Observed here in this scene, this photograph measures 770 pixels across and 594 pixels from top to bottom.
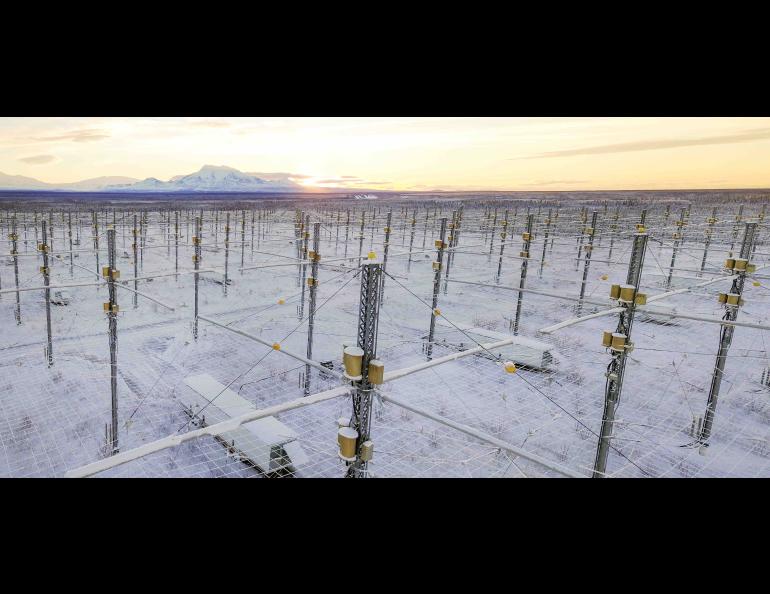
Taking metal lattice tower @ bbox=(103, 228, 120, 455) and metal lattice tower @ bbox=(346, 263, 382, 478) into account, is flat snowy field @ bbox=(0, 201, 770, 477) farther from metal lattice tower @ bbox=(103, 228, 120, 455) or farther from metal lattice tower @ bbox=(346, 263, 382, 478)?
metal lattice tower @ bbox=(346, 263, 382, 478)

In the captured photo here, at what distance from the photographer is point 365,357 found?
4980 millimetres

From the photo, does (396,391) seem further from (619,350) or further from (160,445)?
(160,445)

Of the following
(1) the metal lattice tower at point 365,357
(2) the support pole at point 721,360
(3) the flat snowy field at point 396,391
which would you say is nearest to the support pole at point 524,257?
(3) the flat snowy field at point 396,391

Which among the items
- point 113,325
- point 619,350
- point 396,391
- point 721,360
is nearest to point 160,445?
point 619,350

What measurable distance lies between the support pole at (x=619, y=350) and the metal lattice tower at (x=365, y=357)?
3.77 m

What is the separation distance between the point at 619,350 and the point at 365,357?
4014mm

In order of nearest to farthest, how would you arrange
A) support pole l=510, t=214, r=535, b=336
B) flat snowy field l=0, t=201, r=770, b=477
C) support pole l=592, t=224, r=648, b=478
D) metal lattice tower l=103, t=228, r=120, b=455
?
support pole l=592, t=224, r=648, b=478 → metal lattice tower l=103, t=228, r=120, b=455 → flat snowy field l=0, t=201, r=770, b=477 → support pole l=510, t=214, r=535, b=336

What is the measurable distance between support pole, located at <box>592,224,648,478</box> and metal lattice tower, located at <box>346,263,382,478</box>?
149 inches

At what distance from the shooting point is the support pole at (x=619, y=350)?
6.91 m

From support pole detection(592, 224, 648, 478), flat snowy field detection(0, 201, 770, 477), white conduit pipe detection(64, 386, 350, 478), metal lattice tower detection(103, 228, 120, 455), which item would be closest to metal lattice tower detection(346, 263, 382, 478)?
white conduit pipe detection(64, 386, 350, 478)

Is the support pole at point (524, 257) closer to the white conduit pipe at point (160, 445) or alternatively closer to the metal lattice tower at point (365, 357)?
the metal lattice tower at point (365, 357)

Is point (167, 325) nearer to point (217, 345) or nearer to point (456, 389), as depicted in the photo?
point (217, 345)

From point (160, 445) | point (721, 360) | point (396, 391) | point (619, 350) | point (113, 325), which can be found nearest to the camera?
point (160, 445)

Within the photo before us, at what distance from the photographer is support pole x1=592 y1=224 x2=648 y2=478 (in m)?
6.91
